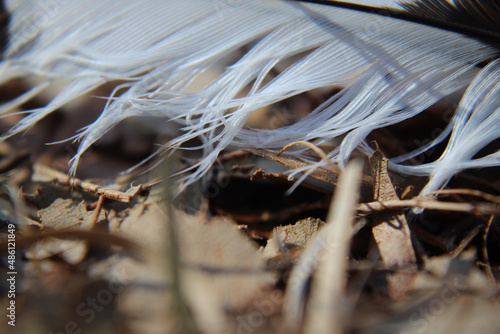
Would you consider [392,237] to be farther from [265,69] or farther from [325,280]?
[265,69]

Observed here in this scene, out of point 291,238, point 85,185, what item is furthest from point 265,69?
point 85,185

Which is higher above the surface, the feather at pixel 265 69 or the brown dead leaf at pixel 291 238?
the feather at pixel 265 69

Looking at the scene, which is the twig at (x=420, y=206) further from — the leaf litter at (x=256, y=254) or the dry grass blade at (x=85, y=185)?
the dry grass blade at (x=85, y=185)

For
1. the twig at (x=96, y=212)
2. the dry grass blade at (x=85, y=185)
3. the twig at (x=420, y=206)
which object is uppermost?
the dry grass blade at (x=85, y=185)

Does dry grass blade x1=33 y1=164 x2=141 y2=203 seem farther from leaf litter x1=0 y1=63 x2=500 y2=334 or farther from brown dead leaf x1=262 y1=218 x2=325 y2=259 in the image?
brown dead leaf x1=262 y1=218 x2=325 y2=259

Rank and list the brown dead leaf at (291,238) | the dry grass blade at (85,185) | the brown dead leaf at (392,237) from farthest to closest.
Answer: the dry grass blade at (85,185), the brown dead leaf at (291,238), the brown dead leaf at (392,237)

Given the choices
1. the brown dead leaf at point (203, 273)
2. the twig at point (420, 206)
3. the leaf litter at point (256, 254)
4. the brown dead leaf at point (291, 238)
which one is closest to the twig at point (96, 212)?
the leaf litter at point (256, 254)
